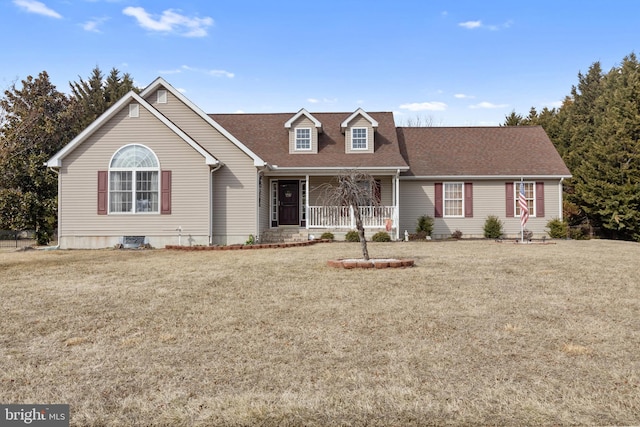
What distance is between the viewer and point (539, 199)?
21109 millimetres

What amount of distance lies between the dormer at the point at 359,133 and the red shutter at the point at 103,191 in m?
10.4

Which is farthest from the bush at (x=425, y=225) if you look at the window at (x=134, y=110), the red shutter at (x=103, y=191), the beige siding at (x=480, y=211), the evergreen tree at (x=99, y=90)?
the evergreen tree at (x=99, y=90)

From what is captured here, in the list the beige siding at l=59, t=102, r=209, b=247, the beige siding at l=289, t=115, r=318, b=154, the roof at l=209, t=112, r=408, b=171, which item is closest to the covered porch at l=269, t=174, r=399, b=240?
the roof at l=209, t=112, r=408, b=171

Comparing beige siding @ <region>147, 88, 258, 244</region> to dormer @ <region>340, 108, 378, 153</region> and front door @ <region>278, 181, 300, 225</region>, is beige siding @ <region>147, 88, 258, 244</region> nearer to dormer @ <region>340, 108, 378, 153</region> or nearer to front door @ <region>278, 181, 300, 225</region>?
front door @ <region>278, 181, 300, 225</region>

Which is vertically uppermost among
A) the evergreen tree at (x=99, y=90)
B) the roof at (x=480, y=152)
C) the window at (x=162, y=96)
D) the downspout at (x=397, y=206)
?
the evergreen tree at (x=99, y=90)

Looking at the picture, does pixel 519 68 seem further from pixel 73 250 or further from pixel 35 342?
pixel 35 342

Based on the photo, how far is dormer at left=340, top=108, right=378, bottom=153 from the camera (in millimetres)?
21156

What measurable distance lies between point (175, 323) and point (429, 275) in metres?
5.33

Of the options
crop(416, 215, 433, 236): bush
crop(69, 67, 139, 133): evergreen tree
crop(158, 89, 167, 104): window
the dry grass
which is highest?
crop(69, 67, 139, 133): evergreen tree

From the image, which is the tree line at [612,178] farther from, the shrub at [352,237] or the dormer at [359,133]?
the shrub at [352,237]

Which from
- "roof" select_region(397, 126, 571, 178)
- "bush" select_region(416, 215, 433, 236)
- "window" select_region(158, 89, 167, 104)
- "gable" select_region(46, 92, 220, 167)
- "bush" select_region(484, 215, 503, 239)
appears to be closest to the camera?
"gable" select_region(46, 92, 220, 167)

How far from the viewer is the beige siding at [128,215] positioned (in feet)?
55.8

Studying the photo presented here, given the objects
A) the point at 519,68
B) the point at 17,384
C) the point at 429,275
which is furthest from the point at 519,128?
the point at 17,384

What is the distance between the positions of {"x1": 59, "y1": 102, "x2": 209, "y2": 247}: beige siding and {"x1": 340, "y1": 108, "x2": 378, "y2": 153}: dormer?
23.9 ft
